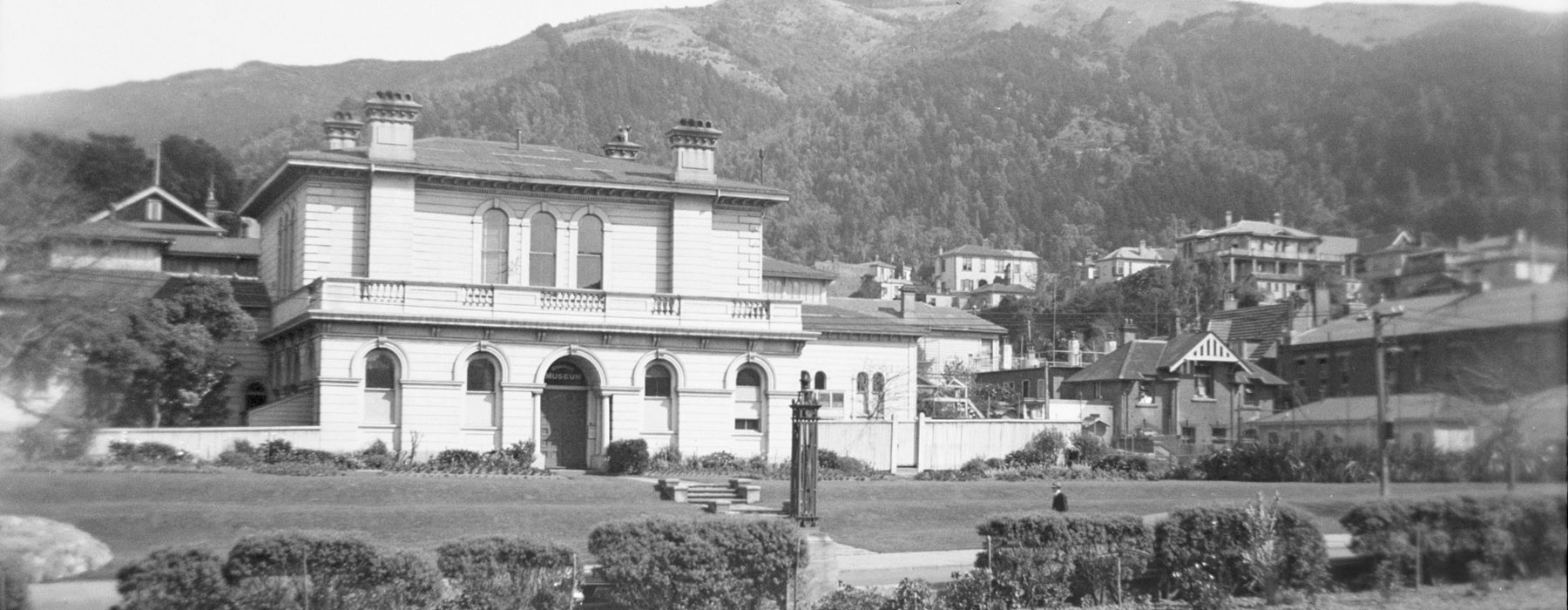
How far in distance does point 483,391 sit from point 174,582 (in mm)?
22225

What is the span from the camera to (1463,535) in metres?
13.0

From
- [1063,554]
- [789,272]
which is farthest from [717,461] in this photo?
[1063,554]

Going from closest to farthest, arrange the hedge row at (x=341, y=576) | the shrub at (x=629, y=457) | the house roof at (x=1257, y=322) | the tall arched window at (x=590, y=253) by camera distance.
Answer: the hedge row at (x=341, y=576) → the house roof at (x=1257, y=322) → the shrub at (x=629, y=457) → the tall arched window at (x=590, y=253)

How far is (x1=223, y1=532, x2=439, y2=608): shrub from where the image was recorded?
1504 centimetres

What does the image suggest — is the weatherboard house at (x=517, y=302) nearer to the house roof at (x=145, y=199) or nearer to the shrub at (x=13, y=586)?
the house roof at (x=145, y=199)

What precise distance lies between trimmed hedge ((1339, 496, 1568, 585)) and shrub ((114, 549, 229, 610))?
11.9 metres

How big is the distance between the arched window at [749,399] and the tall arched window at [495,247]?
6.99 meters

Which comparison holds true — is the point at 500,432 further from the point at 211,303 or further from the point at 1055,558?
the point at 1055,558

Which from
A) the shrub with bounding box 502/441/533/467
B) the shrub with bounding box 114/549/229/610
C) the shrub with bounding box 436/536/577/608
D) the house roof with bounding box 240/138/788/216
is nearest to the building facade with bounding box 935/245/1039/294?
the house roof with bounding box 240/138/788/216

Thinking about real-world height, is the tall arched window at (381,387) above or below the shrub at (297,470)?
above

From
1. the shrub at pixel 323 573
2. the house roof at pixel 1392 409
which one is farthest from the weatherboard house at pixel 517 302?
the house roof at pixel 1392 409

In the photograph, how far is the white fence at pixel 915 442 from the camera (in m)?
39.5

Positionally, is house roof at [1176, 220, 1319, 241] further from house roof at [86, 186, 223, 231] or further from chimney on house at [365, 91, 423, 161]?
chimney on house at [365, 91, 423, 161]

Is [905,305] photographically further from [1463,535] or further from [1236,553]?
[1463,535]
